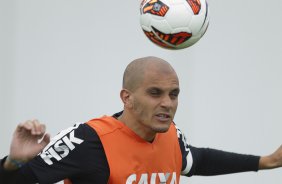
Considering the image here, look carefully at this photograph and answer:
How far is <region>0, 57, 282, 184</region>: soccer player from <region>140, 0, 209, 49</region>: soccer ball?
0.15 m

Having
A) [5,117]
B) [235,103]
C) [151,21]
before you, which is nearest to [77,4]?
[5,117]

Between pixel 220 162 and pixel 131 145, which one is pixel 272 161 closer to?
pixel 220 162

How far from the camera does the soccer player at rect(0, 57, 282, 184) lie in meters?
3.96

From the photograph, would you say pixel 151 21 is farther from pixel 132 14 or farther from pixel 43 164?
pixel 132 14

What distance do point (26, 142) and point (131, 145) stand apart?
0.84m

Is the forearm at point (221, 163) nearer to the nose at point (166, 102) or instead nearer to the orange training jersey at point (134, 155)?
the orange training jersey at point (134, 155)

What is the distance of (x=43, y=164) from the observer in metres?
3.89

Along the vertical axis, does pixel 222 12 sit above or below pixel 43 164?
above

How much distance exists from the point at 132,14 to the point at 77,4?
0.44 m

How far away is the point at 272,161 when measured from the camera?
15.2 feet

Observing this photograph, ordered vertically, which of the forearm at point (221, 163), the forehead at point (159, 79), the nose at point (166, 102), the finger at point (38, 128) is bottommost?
the forearm at point (221, 163)

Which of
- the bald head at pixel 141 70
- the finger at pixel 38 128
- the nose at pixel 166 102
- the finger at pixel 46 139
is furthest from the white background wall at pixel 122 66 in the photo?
the finger at pixel 38 128

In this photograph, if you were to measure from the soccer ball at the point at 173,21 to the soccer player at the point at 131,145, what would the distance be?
6.0 inches

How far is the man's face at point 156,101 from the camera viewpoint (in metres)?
4.14
